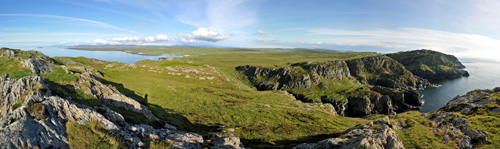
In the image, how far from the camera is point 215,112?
129 ft

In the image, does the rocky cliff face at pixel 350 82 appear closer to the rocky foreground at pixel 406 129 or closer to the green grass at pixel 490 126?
the rocky foreground at pixel 406 129

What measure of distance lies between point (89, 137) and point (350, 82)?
660 feet

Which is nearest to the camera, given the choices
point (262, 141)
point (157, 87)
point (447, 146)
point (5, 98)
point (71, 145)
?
point (71, 145)

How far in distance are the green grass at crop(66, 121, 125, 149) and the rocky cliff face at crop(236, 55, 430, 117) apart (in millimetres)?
123408

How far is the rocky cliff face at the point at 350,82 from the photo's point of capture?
114 meters

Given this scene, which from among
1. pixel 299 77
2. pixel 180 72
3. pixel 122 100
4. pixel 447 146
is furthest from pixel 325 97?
pixel 122 100

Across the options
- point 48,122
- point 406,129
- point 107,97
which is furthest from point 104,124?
point 406,129

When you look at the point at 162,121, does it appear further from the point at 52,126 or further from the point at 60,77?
the point at 60,77

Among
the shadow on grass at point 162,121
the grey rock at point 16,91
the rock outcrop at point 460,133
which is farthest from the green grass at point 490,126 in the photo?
the grey rock at point 16,91

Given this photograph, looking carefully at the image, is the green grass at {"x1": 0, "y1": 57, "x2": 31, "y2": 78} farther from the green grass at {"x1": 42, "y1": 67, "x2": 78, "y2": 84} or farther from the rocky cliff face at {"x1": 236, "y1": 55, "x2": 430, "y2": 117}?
the rocky cliff face at {"x1": 236, "y1": 55, "x2": 430, "y2": 117}

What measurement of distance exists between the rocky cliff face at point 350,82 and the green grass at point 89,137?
123 meters

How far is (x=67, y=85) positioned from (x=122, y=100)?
6.22m

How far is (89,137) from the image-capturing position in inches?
Result: 472

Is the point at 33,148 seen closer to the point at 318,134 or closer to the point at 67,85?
the point at 67,85
